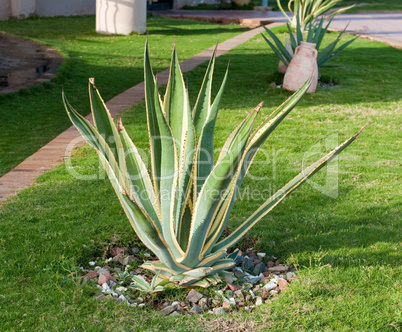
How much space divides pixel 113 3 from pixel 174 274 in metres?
11.0

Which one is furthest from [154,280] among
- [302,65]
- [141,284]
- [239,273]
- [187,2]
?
[187,2]

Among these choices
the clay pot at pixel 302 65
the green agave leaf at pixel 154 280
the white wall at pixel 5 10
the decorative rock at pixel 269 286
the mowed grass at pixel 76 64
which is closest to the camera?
the green agave leaf at pixel 154 280

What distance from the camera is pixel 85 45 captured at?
11750 millimetres

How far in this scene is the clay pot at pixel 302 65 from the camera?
7648 mm

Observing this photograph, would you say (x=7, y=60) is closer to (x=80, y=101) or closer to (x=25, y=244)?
(x=80, y=101)

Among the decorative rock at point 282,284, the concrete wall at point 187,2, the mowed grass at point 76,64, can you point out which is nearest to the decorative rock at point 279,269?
the decorative rock at point 282,284

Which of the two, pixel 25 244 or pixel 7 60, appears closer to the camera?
pixel 25 244

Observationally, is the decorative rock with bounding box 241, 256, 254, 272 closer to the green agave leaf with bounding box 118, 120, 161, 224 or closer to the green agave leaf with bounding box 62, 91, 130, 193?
the green agave leaf with bounding box 118, 120, 161, 224

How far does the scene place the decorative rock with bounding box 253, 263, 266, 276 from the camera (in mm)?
3072

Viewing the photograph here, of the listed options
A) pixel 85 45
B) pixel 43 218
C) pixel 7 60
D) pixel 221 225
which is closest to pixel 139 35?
pixel 85 45

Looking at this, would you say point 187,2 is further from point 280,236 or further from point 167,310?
point 167,310

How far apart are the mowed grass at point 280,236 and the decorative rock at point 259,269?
16 cm

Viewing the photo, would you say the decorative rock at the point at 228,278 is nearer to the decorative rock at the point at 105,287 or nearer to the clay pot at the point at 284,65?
the decorative rock at the point at 105,287

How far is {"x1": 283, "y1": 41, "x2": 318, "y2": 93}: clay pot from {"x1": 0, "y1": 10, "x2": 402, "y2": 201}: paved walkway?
6.39 feet
